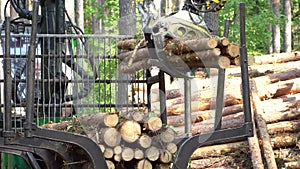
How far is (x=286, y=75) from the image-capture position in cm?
1227

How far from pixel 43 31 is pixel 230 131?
143 inches

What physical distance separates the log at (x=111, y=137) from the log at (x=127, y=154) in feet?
0.30

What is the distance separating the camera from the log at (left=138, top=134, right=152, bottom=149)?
20.3 ft

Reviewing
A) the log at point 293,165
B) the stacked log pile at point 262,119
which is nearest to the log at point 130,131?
the stacked log pile at point 262,119

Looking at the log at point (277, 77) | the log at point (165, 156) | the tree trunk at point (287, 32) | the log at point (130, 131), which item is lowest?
the log at point (165, 156)

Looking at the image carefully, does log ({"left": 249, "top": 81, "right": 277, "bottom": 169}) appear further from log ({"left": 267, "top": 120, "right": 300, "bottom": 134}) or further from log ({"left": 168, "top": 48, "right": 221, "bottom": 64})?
log ({"left": 168, "top": 48, "right": 221, "bottom": 64})

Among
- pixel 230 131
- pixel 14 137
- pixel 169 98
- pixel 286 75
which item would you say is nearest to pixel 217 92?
pixel 230 131

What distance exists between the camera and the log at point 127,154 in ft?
20.1

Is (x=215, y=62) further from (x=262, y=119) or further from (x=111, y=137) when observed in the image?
(x=262, y=119)

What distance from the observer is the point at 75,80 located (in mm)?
8414

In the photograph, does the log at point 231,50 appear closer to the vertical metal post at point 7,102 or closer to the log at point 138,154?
the log at point 138,154

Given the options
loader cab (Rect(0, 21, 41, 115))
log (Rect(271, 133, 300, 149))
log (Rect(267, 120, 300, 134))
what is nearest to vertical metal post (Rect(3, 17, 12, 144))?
loader cab (Rect(0, 21, 41, 115))

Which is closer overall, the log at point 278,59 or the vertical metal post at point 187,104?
the vertical metal post at point 187,104

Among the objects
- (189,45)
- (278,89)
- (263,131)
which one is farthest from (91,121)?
(278,89)
